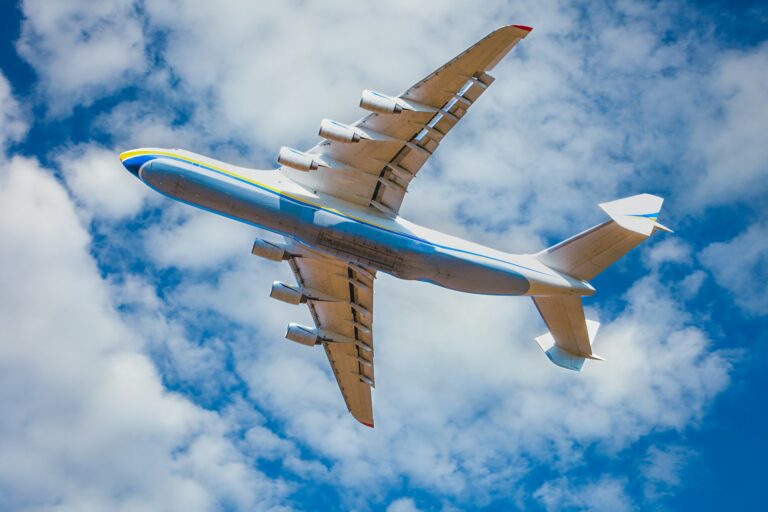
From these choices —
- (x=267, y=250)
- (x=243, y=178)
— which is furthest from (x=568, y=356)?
(x=243, y=178)

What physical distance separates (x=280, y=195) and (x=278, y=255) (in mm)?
3715

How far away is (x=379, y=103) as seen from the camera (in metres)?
28.2

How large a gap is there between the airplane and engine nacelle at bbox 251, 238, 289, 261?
2418 millimetres

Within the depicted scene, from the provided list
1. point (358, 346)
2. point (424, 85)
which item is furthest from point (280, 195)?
point (358, 346)

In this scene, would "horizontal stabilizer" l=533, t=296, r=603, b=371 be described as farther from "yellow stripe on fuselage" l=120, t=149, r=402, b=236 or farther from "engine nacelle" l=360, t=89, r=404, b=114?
"engine nacelle" l=360, t=89, r=404, b=114

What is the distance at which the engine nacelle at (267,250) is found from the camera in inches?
1273

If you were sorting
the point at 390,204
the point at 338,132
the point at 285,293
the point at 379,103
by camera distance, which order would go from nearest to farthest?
the point at 379,103 < the point at 338,132 < the point at 390,204 < the point at 285,293

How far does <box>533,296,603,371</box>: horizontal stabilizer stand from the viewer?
31.2m

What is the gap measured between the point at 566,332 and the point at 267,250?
1091 centimetres

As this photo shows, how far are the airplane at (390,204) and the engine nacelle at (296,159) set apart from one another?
1.3 inches

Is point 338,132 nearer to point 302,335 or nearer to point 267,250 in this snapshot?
point 267,250

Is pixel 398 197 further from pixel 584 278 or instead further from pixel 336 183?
pixel 584 278

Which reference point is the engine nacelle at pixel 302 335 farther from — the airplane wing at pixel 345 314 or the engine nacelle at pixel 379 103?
the engine nacelle at pixel 379 103

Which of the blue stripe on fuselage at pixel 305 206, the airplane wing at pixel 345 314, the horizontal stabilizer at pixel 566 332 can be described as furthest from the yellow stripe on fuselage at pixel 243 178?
the horizontal stabilizer at pixel 566 332
